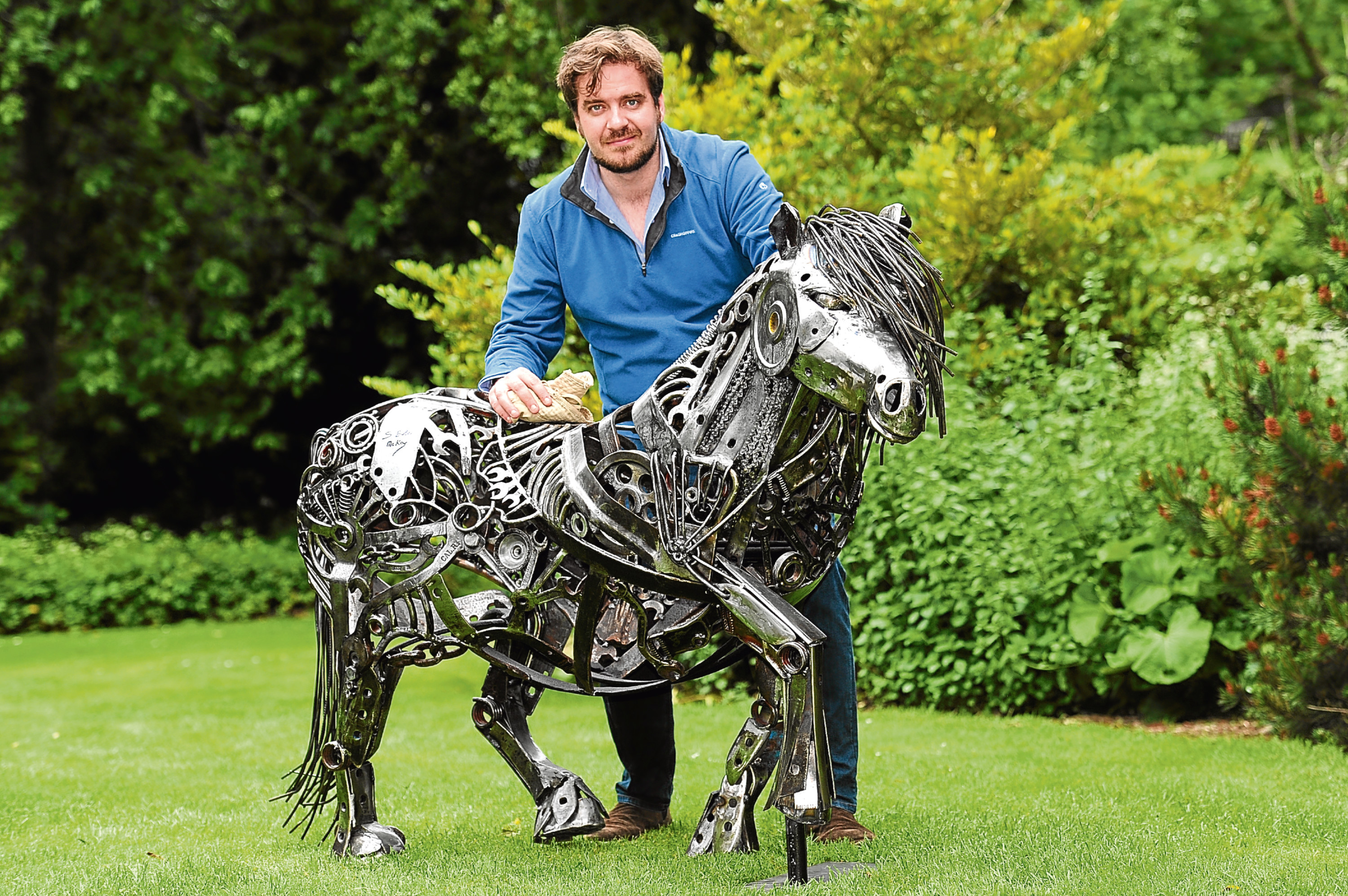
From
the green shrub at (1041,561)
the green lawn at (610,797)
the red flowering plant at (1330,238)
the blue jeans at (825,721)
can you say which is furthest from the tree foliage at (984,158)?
the blue jeans at (825,721)

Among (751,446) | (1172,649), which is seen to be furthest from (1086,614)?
(751,446)

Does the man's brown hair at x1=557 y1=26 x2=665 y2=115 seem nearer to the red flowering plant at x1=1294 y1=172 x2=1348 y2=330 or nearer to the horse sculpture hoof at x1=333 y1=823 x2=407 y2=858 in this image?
the horse sculpture hoof at x1=333 y1=823 x2=407 y2=858

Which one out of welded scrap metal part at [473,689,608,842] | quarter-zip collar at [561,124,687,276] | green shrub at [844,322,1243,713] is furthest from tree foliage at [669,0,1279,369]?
welded scrap metal part at [473,689,608,842]

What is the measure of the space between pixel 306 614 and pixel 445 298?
24.4 feet

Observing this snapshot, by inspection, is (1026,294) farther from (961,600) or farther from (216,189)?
(216,189)

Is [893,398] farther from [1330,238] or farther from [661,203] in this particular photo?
[1330,238]

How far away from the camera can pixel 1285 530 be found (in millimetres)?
5594

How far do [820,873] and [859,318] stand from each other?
154 cm

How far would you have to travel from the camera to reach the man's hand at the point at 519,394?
12.0 feet

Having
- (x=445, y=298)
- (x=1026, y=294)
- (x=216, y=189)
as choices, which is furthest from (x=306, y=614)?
(x=1026, y=294)

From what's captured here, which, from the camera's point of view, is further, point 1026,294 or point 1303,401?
point 1026,294

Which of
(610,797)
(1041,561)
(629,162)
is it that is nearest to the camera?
(629,162)

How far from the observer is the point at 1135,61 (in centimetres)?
1630

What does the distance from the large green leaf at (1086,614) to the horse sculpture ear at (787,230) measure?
13.1 feet
